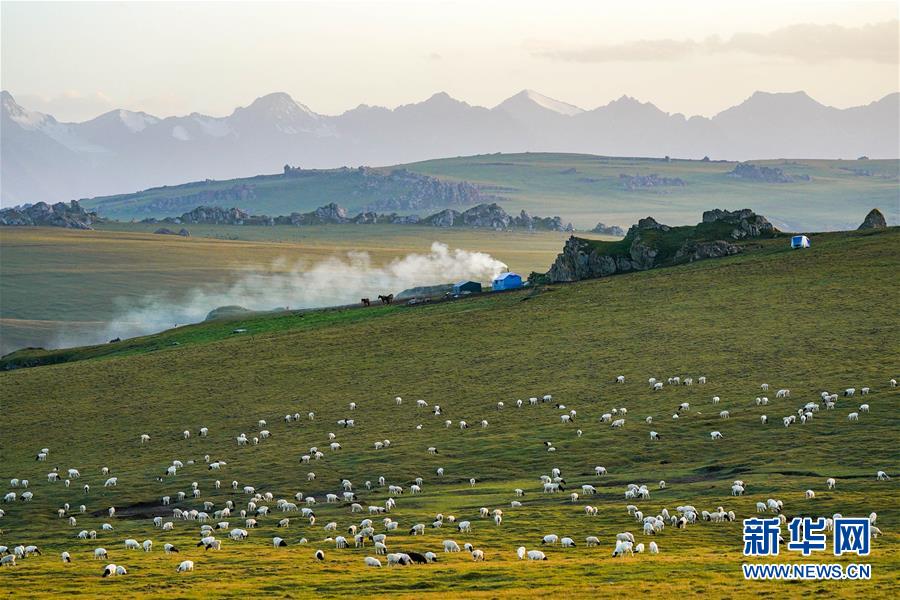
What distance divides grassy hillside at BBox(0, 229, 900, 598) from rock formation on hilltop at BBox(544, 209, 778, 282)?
5.85 m

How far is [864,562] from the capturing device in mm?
42656

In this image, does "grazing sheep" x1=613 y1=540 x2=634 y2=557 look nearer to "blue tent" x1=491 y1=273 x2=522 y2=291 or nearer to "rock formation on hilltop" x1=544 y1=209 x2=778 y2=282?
"rock formation on hilltop" x1=544 y1=209 x2=778 y2=282

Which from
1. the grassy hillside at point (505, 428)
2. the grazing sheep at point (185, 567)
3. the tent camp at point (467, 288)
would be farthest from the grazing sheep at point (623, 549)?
the tent camp at point (467, 288)

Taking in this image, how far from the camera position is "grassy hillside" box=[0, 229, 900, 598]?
149 feet

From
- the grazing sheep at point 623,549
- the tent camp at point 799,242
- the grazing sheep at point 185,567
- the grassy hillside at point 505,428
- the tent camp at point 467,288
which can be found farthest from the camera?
the tent camp at point 467,288

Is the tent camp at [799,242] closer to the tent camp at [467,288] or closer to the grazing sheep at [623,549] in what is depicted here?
the tent camp at [467,288]

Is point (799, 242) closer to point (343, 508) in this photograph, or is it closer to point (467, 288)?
point (467, 288)

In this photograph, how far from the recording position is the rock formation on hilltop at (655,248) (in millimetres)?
142125

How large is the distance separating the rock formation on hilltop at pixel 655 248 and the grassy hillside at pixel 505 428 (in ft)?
19.2

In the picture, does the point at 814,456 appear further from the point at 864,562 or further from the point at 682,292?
the point at 682,292

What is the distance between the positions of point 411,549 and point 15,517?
84.7 ft

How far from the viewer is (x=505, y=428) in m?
79.4

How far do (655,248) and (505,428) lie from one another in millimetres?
69790

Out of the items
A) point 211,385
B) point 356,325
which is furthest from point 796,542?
point 356,325
